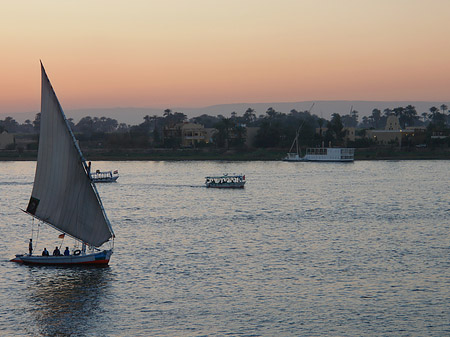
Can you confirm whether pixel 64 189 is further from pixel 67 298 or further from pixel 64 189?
pixel 67 298

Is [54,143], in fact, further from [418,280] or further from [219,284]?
[418,280]

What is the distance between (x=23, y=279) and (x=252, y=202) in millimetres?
63968

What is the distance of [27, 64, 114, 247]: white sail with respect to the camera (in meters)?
55.0

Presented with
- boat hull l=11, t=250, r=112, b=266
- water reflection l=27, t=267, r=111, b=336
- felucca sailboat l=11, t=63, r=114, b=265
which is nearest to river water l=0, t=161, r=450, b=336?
water reflection l=27, t=267, r=111, b=336

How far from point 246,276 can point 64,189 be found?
17.4 m

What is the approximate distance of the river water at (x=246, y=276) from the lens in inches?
1714

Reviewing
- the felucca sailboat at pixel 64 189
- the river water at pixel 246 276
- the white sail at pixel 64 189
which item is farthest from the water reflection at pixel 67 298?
the white sail at pixel 64 189

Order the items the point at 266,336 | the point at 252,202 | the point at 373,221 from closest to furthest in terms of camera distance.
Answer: the point at 266,336 < the point at 373,221 < the point at 252,202

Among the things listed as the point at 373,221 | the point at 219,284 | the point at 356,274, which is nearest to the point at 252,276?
the point at 219,284

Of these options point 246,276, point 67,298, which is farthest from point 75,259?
point 246,276

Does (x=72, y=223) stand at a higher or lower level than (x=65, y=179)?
lower

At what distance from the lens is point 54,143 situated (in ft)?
181

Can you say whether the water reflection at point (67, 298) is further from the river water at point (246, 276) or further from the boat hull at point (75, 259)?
the boat hull at point (75, 259)

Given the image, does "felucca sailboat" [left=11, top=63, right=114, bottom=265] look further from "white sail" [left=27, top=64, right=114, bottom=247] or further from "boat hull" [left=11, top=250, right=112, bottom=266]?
"boat hull" [left=11, top=250, right=112, bottom=266]
